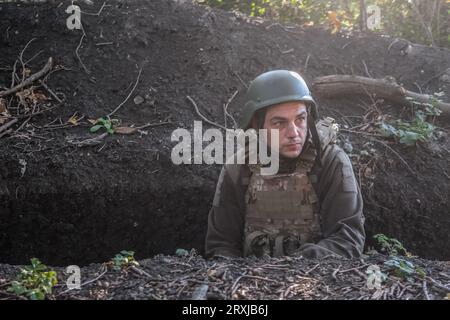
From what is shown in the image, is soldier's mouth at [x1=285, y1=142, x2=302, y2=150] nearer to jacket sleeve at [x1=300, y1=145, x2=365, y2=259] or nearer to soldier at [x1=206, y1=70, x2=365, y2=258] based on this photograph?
soldier at [x1=206, y1=70, x2=365, y2=258]

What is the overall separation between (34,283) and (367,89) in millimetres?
5158

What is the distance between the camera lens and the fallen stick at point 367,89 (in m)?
6.95

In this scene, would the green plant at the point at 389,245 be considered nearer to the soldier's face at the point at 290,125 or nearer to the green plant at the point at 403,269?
the soldier's face at the point at 290,125

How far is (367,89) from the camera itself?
7125 millimetres

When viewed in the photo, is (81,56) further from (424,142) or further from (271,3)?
(424,142)

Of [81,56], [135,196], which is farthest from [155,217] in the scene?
[81,56]

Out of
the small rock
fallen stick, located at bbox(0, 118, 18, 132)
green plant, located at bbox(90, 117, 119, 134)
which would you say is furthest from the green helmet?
fallen stick, located at bbox(0, 118, 18, 132)

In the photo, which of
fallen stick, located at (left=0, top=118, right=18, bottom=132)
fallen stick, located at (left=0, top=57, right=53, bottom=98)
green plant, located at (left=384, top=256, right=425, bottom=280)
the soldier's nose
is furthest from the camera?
fallen stick, located at (left=0, top=57, right=53, bottom=98)

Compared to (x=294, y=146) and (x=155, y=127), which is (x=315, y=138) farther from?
(x=155, y=127)

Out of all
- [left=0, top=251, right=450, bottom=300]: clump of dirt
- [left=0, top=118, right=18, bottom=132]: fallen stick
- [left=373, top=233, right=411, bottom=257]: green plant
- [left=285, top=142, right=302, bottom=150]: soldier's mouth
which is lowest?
[left=373, top=233, right=411, bottom=257]: green plant

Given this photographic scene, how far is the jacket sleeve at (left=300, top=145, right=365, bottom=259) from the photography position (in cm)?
428

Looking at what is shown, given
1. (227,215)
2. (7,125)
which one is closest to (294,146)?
(227,215)

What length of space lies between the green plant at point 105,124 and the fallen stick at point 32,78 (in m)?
1.17

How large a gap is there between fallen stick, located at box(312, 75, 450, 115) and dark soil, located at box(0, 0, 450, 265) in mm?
130
